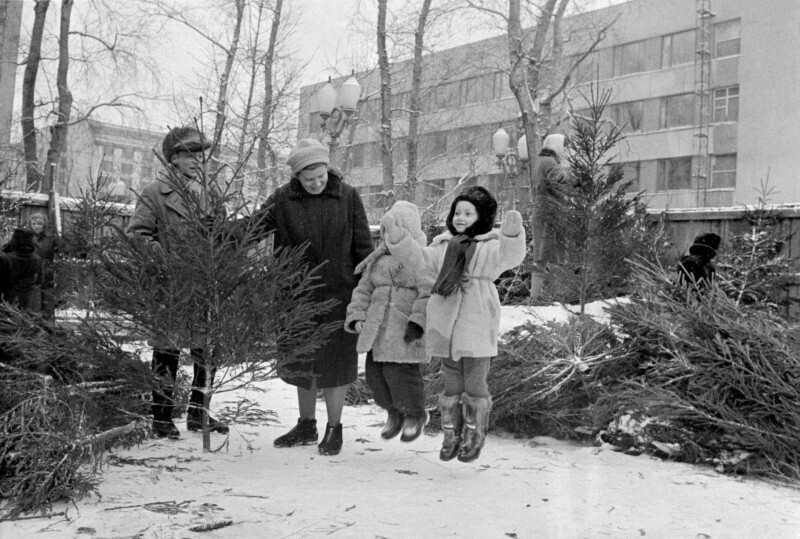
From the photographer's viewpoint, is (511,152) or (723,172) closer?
(511,152)

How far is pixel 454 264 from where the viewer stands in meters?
4.01

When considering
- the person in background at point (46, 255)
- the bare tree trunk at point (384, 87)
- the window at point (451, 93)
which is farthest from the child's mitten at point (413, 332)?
the window at point (451, 93)

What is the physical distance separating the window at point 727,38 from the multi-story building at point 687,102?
0.04 metres

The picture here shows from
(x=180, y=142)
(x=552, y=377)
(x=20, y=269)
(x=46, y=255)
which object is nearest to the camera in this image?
(x=180, y=142)

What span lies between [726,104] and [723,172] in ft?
9.52

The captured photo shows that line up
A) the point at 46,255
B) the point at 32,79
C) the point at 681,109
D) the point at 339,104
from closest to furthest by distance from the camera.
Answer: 1. the point at 46,255
2. the point at 339,104
3. the point at 32,79
4. the point at 681,109

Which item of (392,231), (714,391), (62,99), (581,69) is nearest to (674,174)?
(581,69)

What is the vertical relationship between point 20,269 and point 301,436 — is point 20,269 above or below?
above

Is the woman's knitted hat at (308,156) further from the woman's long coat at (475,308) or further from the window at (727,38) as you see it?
the window at (727,38)

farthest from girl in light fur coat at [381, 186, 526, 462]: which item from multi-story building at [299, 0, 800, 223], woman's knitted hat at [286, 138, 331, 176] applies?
multi-story building at [299, 0, 800, 223]

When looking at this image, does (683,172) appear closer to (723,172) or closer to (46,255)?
(723,172)

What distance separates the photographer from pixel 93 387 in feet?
12.6

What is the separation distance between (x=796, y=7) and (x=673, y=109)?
21.8ft

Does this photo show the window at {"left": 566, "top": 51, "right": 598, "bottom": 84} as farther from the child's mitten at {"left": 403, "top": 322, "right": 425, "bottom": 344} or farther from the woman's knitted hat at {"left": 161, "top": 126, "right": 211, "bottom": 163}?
the child's mitten at {"left": 403, "top": 322, "right": 425, "bottom": 344}
